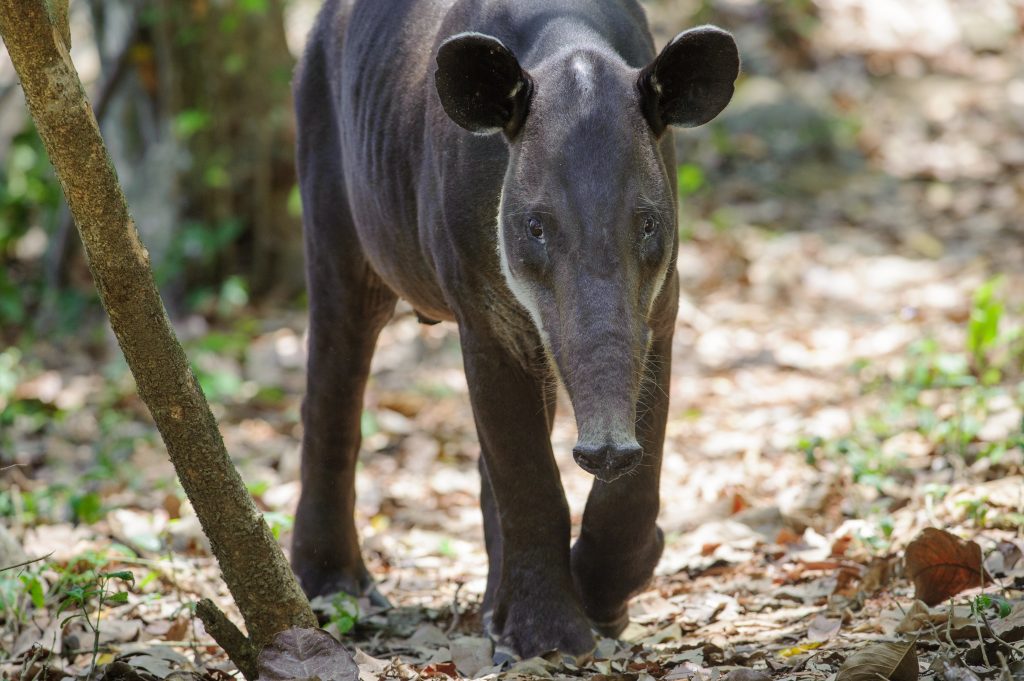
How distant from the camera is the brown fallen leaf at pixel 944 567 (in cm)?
416

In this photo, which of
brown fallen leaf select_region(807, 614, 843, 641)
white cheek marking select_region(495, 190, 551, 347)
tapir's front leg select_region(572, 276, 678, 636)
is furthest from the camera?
tapir's front leg select_region(572, 276, 678, 636)

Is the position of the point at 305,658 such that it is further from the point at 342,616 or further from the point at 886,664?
the point at 886,664

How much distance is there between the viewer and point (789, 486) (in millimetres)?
6258

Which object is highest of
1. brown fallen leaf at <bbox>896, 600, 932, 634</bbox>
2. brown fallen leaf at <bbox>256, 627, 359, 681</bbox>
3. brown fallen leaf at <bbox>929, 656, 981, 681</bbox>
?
brown fallen leaf at <bbox>256, 627, 359, 681</bbox>

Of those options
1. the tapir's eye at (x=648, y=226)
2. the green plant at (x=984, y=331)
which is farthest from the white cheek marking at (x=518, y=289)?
the green plant at (x=984, y=331)

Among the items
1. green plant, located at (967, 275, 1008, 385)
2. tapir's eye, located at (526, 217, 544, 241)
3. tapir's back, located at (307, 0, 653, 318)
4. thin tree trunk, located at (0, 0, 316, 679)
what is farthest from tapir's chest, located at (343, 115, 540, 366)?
green plant, located at (967, 275, 1008, 385)

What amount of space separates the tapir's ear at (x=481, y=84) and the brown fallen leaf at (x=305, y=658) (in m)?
1.59

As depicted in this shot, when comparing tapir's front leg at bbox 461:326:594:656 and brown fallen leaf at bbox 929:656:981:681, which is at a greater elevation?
tapir's front leg at bbox 461:326:594:656

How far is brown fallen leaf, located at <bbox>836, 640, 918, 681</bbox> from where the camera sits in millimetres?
3164

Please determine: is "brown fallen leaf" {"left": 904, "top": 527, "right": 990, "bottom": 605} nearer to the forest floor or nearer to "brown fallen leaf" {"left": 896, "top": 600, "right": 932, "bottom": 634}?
the forest floor

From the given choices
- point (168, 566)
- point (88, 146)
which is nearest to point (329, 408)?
point (168, 566)

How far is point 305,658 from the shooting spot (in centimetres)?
358

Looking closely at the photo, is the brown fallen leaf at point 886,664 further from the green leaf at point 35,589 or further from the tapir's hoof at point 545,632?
the green leaf at point 35,589

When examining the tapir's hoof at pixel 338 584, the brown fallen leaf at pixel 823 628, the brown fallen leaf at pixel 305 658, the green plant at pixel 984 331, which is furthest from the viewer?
the green plant at pixel 984 331
